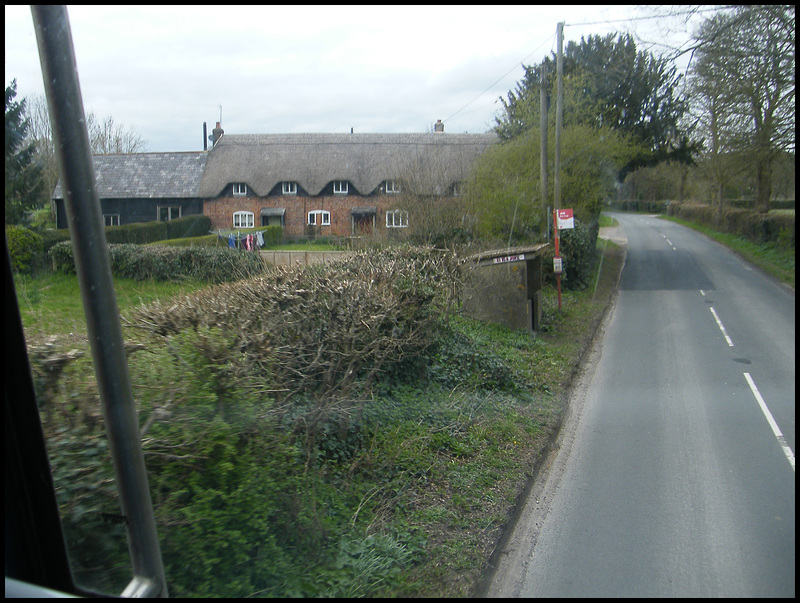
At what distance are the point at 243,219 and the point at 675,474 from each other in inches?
729

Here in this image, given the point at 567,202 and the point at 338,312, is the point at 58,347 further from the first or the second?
the point at 567,202

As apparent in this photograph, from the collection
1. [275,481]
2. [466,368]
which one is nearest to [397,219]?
[466,368]

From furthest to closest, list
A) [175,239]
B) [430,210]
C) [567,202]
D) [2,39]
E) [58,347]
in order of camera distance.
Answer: [567,202], [430,210], [175,239], [58,347], [2,39]

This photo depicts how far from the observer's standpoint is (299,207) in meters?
28.1

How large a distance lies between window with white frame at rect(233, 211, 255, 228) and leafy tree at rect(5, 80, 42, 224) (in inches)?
611

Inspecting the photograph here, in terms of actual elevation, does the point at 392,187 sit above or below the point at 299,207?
above

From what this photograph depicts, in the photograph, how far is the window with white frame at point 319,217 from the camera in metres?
27.8

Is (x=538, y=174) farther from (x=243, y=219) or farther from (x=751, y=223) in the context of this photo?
(x=243, y=219)

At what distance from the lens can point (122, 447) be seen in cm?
309

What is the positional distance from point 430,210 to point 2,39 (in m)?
14.3

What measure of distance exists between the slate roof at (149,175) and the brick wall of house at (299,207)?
1.15m

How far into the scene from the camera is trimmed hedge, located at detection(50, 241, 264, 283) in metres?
8.87

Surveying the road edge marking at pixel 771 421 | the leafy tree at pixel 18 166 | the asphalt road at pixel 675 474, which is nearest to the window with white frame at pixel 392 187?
the asphalt road at pixel 675 474

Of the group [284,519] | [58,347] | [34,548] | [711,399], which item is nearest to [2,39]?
[58,347]
